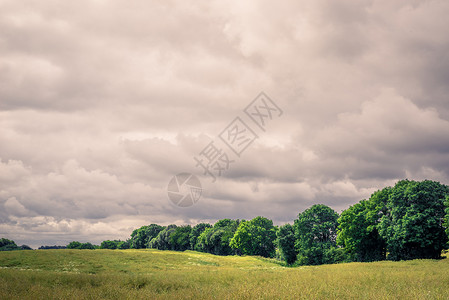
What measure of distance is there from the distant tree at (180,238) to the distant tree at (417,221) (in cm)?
11118

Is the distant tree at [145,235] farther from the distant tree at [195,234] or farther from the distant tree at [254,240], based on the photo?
the distant tree at [254,240]

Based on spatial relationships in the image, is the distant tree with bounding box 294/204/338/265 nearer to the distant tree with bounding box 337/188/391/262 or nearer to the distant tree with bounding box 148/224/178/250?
the distant tree with bounding box 337/188/391/262

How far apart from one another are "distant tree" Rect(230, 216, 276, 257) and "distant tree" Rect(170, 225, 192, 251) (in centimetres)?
5235

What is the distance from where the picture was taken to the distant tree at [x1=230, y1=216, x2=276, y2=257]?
97750 mm

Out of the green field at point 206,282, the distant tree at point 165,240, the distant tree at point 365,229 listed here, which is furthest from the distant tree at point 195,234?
the green field at point 206,282

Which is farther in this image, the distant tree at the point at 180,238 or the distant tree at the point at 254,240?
the distant tree at the point at 180,238

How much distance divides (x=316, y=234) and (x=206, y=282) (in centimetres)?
5497

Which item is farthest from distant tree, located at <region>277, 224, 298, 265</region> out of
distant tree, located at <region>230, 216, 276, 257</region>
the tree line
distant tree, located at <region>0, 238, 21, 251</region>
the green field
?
distant tree, located at <region>0, 238, 21, 251</region>

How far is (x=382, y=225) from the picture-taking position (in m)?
49.4

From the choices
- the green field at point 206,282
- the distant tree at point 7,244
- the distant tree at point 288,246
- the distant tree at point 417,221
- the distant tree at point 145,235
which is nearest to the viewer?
the green field at point 206,282

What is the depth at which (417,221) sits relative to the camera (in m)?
45.4

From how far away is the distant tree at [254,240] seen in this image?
97750mm

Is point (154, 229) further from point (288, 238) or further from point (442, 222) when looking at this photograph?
point (442, 222)

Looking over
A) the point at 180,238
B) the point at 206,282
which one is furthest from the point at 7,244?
the point at 206,282
